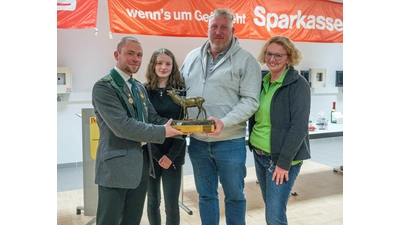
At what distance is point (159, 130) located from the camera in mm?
1864

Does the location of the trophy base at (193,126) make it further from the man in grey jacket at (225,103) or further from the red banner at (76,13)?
the red banner at (76,13)

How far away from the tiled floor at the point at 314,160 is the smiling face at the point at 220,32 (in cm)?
315

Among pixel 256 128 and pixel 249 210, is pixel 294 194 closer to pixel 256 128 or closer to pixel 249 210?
pixel 249 210

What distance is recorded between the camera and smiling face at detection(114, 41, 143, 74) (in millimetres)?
1900

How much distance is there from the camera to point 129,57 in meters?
1.91

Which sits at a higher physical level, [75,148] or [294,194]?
[75,148]

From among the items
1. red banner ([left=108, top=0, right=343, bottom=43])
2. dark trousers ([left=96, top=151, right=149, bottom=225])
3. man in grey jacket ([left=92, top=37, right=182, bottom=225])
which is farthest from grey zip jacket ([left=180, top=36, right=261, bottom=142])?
red banner ([left=108, top=0, right=343, bottom=43])

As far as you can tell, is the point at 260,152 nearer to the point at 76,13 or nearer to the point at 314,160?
the point at 76,13

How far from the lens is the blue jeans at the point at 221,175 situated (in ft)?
7.20

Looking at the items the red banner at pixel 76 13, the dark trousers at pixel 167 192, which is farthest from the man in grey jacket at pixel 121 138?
the red banner at pixel 76 13

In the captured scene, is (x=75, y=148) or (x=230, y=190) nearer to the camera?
(x=230, y=190)

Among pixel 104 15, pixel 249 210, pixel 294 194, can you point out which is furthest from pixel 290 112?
pixel 104 15

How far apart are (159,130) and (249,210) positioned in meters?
2.11

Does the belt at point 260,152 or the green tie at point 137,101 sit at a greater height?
the green tie at point 137,101
